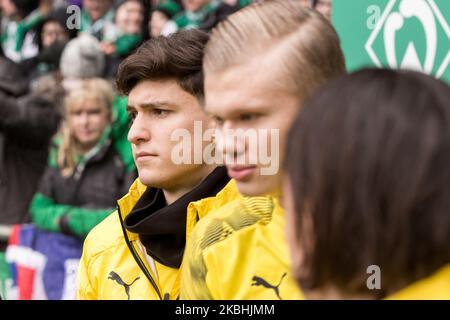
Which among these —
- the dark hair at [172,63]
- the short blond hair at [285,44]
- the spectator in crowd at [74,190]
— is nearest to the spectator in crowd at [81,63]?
the spectator in crowd at [74,190]

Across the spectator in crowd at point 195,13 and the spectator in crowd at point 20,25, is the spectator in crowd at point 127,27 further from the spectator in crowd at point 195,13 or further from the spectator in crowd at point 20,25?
the spectator in crowd at point 20,25

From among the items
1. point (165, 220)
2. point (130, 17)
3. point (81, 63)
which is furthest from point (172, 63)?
point (130, 17)

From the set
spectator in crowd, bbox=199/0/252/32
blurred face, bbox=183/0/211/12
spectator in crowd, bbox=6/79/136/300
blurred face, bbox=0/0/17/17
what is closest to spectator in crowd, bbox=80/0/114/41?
blurred face, bbox=183/0/211/12

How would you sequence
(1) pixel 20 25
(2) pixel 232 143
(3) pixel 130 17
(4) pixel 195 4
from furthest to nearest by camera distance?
(1) pixel 20 25 < (3) pixel 130 17 < (4) pixel 195 4 < (2) pixel 232 143

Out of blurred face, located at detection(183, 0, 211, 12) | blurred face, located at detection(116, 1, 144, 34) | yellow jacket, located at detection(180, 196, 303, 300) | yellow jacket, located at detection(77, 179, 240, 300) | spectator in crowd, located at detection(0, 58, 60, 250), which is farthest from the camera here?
blurred face, located at detection(116, 1, 144, 34)

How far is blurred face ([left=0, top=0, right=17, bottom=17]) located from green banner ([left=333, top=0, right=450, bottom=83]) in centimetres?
590

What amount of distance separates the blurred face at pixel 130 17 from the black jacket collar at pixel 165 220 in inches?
156

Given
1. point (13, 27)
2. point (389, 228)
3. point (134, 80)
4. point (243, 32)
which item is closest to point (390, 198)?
point (389, 228)

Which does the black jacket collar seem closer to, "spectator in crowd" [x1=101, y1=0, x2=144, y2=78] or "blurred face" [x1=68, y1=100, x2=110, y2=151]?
"blurred face" [x1=68, y1=100, x2=110, y2=151]

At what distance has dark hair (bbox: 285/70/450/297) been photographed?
4.57ft

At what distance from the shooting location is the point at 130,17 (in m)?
6.43

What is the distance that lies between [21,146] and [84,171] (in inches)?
30.5

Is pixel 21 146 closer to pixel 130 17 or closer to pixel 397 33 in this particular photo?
pixel 130 17

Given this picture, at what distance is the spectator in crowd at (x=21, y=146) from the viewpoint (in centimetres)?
522
